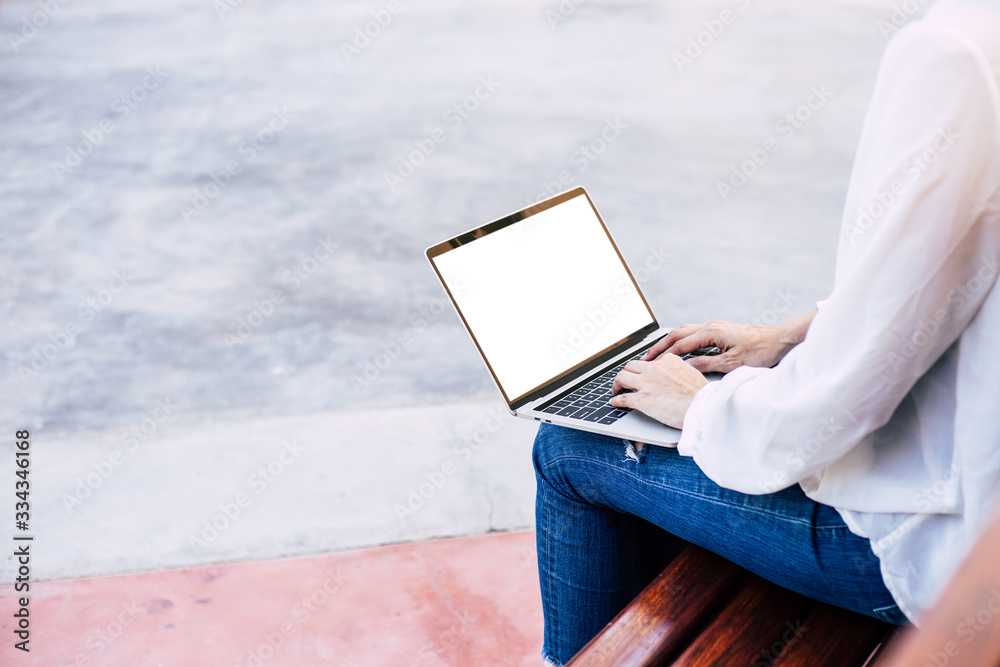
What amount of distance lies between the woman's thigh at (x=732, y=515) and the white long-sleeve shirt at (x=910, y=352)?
5cm

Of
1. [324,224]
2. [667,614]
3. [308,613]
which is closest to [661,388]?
[667,614]

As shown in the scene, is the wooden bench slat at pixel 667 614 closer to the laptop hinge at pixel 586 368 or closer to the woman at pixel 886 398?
the woman at pixel 886 398

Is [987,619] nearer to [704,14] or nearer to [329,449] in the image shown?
[329,449]

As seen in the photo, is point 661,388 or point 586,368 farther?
point 586,368

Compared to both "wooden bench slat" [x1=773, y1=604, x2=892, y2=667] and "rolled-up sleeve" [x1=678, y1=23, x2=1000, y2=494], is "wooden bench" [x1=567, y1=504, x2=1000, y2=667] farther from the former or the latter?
"rolled-up sleeve" [x1=678, y1=23, x2=1000, y2=494]

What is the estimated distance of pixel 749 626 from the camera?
3.62ft

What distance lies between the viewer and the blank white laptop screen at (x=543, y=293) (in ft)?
4.80

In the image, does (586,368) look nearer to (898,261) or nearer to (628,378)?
(628,378)

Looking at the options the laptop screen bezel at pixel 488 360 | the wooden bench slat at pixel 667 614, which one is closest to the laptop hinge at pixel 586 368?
the laptop screen bezel at pixel 488 360

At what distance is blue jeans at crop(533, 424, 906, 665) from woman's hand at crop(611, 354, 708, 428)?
2.2 inches

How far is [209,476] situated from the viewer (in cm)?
251

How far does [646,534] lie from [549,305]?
1.41ft

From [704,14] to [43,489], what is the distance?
8.12 meters

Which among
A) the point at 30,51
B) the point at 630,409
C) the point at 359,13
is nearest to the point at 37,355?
the point at 630,409
